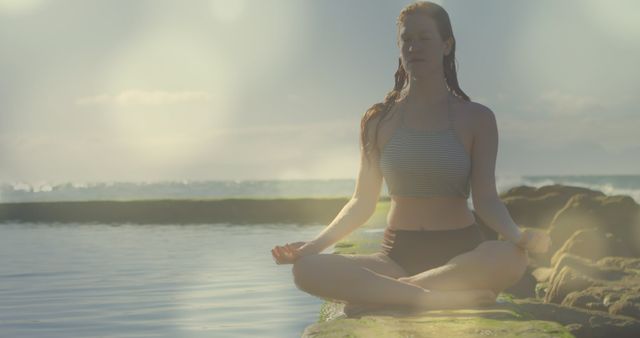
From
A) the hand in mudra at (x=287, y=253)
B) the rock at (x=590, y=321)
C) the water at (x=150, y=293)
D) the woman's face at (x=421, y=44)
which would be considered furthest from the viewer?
the water at (x=150, y=293)

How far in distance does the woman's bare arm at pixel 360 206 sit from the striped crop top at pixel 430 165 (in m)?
0.22

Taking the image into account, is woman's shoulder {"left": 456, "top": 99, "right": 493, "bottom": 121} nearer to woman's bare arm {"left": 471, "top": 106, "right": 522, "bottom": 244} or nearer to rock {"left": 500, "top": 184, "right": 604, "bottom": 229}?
woman's bare arm {"left": 471, "top": 106, "right": 522, "bottom": 244}

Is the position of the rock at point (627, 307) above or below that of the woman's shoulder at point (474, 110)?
below

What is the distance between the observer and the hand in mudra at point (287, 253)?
16.8 feet

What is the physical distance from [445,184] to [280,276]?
7029mm

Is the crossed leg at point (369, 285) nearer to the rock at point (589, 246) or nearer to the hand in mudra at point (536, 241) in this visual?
the hand in mudra at point (536, 241)

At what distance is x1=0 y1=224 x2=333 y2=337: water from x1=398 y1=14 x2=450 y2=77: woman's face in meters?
2.96

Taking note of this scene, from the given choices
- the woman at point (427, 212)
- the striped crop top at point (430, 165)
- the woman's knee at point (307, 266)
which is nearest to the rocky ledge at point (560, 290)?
the woman at point (427, 212)

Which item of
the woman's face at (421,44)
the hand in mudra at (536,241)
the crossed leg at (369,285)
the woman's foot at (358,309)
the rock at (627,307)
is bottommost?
the rock at (627,307)

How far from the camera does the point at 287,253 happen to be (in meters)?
5.16

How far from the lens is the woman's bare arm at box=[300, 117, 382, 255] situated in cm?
539

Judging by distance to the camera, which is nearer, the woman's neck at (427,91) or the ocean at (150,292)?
the woman's neck at (427,91)

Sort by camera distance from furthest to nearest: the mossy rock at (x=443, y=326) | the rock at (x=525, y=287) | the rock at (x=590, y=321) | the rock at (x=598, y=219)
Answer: the rock at (x=598, y=219), the rock at (x=525, y=287), the rock at (x=590, y=321), the mossy rock at (x=443, y=326)

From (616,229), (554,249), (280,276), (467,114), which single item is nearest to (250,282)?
(280,276)
